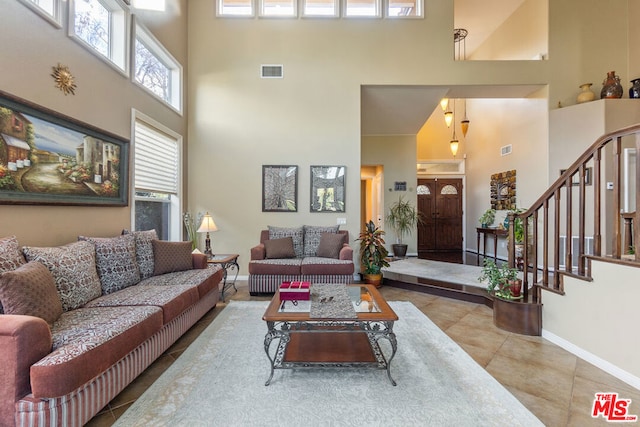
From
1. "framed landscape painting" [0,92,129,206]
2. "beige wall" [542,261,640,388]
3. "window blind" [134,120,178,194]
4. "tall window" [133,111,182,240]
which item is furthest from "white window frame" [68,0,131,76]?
"beige wall" [542,261,640,388]

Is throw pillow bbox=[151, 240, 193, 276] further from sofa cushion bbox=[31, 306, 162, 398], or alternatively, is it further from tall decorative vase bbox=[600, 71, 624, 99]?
tall decorative vase bbox=[600, 71, 624, 99]

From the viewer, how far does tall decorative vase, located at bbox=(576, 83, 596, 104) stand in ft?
15.3

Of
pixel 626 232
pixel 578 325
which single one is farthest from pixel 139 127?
pixel 626 232

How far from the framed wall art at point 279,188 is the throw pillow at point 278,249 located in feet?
2.49

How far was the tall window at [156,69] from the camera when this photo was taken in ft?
12.5

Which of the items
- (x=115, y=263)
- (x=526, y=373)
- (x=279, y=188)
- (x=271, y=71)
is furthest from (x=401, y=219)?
(x=115, y=263)

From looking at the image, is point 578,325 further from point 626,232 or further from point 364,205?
point 364,205

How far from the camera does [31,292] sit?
1.72 m

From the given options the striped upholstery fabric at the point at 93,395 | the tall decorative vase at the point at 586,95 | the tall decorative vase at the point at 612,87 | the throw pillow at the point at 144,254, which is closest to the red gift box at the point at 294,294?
the striped upholstery fabric at the point at 93,395

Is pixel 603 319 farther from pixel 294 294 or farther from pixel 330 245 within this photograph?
pixel 330 245

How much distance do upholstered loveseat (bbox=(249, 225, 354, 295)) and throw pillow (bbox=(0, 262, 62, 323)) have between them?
2344mm

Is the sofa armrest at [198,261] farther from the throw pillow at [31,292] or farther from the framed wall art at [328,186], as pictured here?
the framed wall art at [328,186]

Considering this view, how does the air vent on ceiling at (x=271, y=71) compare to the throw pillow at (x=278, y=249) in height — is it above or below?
above

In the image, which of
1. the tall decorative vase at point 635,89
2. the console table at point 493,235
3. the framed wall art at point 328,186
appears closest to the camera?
the tall decorative vase at point 635,89
